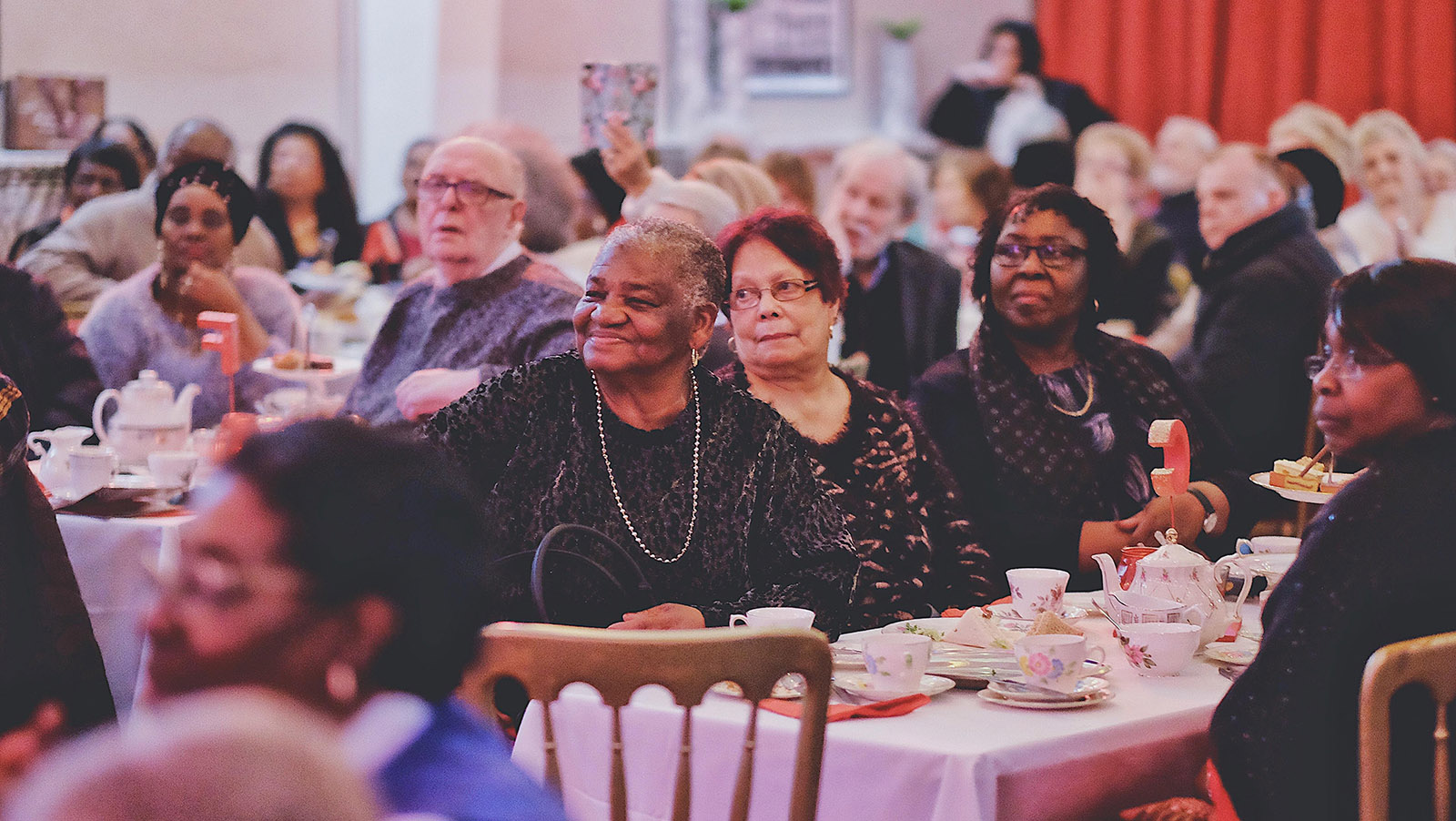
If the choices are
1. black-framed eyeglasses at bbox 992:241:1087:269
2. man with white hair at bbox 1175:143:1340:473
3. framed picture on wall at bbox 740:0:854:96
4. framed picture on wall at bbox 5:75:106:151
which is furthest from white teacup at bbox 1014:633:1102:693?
framed picture on wall at bbox 740:0:854:96

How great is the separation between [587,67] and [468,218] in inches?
26.4

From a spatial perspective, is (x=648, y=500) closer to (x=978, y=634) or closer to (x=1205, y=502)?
(x=978, y=634)

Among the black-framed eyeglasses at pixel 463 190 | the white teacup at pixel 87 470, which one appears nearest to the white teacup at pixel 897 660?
the white teacup at pixel 87 470

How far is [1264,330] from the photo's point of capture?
451cm

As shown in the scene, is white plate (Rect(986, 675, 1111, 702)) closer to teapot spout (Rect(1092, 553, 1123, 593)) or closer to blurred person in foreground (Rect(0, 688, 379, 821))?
teapot spout (Rect(1092, 553, 1123, 593))

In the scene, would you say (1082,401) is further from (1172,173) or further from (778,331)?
(1172,173)

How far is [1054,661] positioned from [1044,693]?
52 millimetres

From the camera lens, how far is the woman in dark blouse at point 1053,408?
9.98ft

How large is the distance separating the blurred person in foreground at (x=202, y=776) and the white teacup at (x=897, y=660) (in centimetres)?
134

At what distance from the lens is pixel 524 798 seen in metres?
1.03

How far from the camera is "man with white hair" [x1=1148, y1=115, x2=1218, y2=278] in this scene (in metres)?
7.92

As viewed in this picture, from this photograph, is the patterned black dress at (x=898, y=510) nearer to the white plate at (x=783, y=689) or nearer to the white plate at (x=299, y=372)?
the white plate at (x=783, y=689)

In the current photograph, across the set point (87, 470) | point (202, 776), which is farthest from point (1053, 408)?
point (202, 776)

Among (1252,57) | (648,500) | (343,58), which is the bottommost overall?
Result: (648,500)
